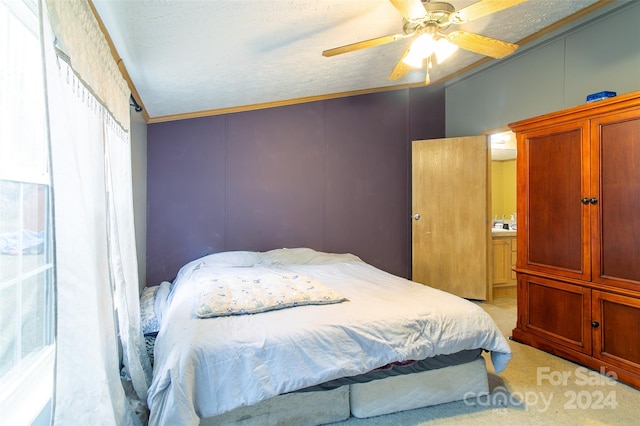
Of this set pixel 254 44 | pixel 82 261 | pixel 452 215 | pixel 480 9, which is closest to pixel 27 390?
pixel 82 261

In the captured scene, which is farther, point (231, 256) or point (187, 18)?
point (231, 256)

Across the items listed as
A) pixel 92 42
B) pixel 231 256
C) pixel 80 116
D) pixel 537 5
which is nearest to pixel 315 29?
pixel 92 42

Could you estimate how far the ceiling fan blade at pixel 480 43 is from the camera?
2043 mm

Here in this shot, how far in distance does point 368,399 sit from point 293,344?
1.89ft

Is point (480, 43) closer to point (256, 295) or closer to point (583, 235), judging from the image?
point (583, 235)

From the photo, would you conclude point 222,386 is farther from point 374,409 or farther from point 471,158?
point 471,158

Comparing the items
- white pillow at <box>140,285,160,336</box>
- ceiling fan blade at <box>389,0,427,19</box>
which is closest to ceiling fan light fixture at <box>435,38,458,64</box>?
ceiling fan blade at <box>389,0,427,19</box>

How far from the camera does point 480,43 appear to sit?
213 cm

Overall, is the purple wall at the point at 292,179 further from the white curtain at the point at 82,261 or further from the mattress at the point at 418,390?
the mattress at the point at 418,390

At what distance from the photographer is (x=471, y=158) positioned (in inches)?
156

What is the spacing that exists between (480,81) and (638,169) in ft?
7.13

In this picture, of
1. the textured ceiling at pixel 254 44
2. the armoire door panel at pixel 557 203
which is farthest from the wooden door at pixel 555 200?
the textured ceiling at pixel 254 44

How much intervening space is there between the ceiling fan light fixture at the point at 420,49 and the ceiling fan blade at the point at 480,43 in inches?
4.7

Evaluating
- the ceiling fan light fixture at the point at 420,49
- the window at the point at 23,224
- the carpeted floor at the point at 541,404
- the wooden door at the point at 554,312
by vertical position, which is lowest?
the carpeted floor at the point at 541,404
